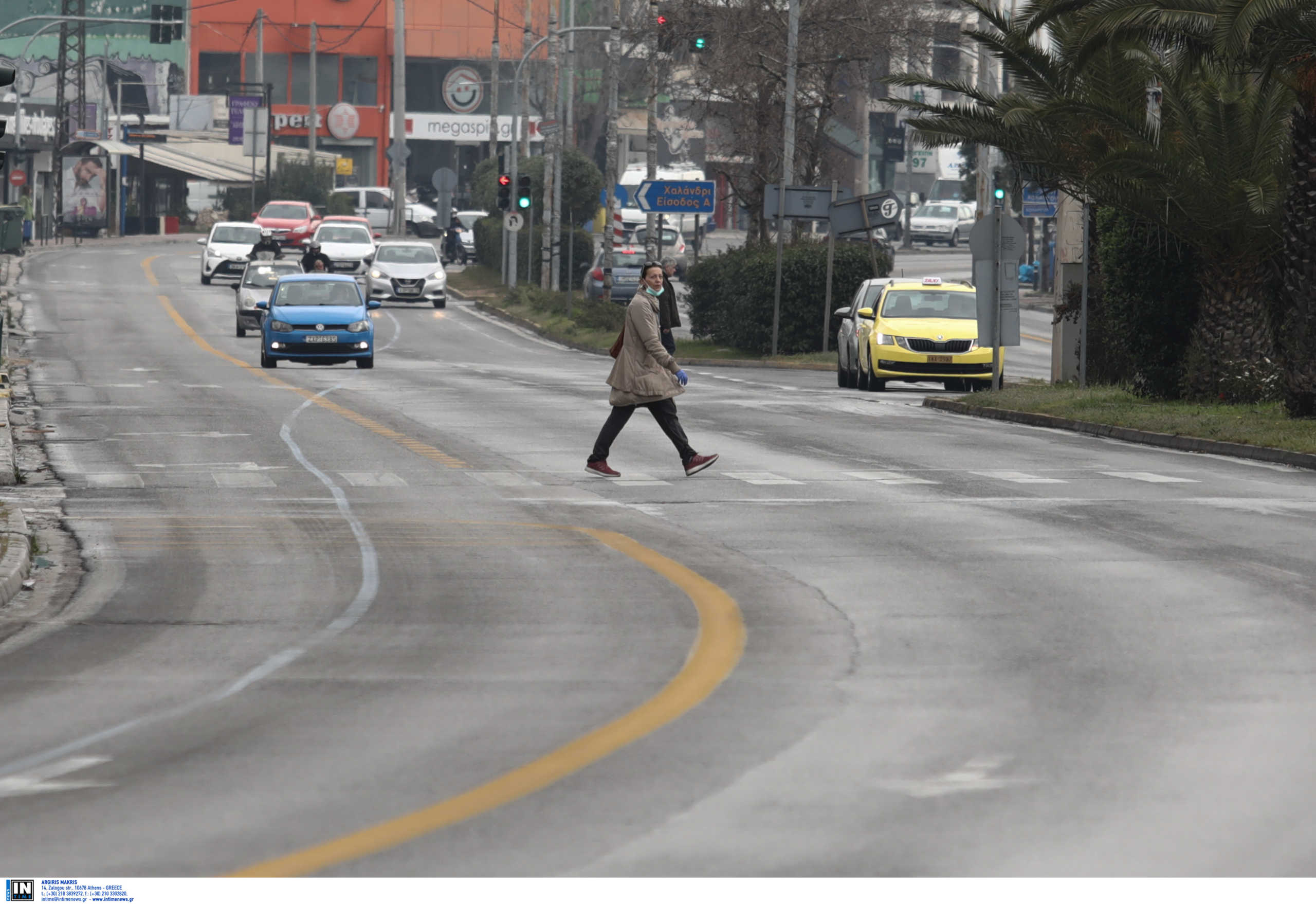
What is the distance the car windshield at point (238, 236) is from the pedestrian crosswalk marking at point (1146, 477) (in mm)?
47974

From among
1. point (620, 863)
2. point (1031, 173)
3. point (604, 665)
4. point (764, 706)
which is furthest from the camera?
point (1031, 173)

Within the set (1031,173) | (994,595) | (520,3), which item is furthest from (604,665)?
(520,3)

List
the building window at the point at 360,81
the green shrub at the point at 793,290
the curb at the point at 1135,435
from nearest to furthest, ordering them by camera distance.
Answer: the curb at the point at 1135,435
the green shrub at the point at 793,290
the building window at the point at 360,81

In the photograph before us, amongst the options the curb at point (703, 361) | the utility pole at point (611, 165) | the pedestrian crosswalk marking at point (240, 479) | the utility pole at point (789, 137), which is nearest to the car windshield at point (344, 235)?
the curb at point (703, 361)

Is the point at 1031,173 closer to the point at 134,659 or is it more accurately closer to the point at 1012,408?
the point at 1012,408

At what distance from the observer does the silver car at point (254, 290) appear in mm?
45438

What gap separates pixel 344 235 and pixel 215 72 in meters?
54.3

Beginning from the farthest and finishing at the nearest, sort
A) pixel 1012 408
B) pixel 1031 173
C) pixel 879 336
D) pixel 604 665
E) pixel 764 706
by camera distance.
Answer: pixel 879 336 < pixel 1031 173 < pixel 1012 408 < pixel 604 665 < pixel 764 706

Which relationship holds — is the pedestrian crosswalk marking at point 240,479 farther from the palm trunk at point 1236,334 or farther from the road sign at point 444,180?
the road sign at point 444,180

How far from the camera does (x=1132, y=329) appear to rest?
2766cm

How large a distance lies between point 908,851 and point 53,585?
6.80m

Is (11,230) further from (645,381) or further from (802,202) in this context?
(645,381)

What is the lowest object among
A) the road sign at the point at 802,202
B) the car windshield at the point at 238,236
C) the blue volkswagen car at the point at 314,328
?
A: the blue volkswagen car at the point at 314,328

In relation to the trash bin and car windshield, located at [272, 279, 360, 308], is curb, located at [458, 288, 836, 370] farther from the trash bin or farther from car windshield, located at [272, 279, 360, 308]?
the trash bin
